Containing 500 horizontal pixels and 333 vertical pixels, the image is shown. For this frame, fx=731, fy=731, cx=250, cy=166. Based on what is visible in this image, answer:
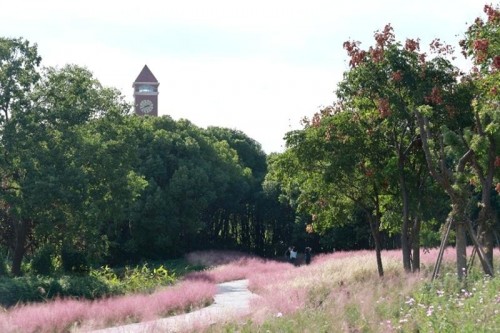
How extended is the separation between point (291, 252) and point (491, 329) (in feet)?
112

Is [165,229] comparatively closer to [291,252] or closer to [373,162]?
[291,252]

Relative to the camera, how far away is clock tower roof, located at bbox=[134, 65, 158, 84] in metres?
92.1

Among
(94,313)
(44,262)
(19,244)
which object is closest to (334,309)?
(94,313)

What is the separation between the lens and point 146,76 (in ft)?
305

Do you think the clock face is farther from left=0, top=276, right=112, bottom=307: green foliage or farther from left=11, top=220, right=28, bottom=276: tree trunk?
left=0, top=276, right=112, bottom=307: green foliage

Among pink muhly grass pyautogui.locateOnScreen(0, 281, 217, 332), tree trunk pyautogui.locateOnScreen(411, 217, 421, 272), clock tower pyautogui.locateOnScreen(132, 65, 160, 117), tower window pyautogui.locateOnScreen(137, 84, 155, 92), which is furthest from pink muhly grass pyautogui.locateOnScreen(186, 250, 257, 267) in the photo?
tower window pyautogui.locateOnScreen(137, 84, 155, 92)

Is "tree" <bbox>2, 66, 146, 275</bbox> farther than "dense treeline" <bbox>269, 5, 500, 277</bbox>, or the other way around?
"tree" <bbox>2, 66, 146, 275</bbox>

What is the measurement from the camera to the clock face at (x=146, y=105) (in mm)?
90438

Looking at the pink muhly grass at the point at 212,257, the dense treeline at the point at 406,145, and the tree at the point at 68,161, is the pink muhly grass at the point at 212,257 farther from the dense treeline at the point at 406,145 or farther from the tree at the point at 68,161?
the dense treeline at the point at 406,145


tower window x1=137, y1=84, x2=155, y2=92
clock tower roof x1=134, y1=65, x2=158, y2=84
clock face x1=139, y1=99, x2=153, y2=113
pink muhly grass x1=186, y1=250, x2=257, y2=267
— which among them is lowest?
pink muhly grass x1=186, y1=250, x2=257, y2=267

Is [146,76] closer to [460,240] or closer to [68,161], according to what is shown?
[68,161]

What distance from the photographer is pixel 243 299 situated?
2156 cm

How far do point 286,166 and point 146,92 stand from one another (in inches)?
2796

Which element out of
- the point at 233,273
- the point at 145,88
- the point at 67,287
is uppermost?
the point at 145,88
